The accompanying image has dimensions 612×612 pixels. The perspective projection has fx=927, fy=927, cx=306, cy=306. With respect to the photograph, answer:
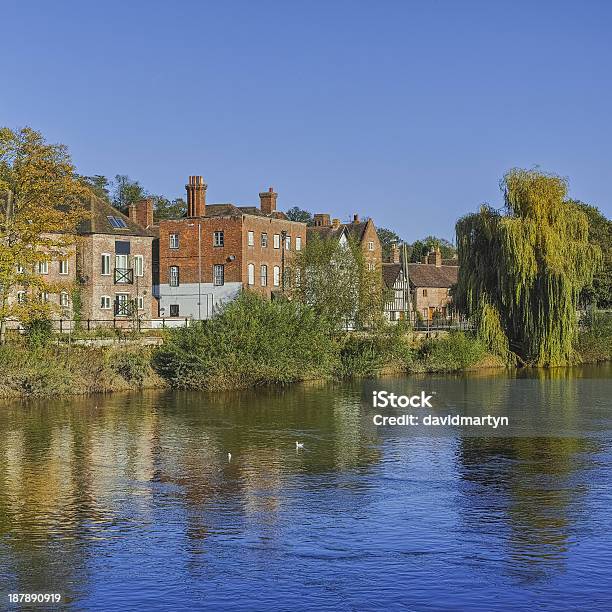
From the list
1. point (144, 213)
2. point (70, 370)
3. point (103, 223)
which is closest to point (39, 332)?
point (70, 370)

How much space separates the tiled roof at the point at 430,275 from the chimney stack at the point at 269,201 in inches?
1052

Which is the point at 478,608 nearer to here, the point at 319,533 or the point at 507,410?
the point at 319,533

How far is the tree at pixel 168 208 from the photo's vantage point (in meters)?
130

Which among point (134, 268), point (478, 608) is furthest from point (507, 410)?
point (134, 268)

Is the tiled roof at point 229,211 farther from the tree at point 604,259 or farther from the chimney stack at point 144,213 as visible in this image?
the tree at point 604,259

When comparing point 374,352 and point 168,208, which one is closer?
point 374,352

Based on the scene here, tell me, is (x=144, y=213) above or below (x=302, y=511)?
above

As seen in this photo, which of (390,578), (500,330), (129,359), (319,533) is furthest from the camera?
(500,330)

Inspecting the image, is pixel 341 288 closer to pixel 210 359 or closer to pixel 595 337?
pixel 210 359

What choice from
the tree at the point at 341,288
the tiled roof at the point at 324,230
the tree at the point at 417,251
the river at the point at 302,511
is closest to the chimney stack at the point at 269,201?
the tiled roof at the point at 324,230

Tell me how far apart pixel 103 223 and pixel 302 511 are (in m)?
51.1

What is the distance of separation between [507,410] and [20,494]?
22.6m

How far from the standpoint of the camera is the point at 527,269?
5791 cm

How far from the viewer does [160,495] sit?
77.3 ft
